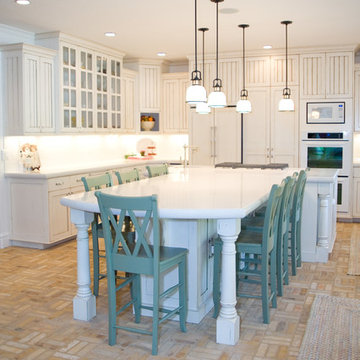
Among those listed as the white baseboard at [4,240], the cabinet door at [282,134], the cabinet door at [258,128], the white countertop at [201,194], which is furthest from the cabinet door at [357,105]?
the white baseboard at [4,240]

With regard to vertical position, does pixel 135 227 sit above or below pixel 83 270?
above

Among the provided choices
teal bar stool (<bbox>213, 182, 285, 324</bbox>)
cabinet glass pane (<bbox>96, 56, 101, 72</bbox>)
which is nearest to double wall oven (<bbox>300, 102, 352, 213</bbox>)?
cabinet glass pane (<bbox>96, 56, 101, 72</bbox>)

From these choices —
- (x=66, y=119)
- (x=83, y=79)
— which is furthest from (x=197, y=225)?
(x=83, y=79)

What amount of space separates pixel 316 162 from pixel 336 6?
2.78m

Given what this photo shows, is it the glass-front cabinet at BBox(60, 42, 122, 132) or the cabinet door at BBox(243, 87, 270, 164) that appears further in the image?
the cabinet door at BBox(243, 87, 270, 164)

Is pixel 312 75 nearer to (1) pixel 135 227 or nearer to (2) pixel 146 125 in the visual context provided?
(2) pixel 146 125

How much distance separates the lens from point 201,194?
346cm

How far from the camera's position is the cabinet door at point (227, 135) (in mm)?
7473

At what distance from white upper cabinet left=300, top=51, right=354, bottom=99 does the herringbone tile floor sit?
10.6 feet

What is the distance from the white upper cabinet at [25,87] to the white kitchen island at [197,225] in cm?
209

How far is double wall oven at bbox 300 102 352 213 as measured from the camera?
7.00m

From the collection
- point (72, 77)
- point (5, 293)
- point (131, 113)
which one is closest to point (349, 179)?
point (131, 113)

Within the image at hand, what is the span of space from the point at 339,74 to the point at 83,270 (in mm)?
5141

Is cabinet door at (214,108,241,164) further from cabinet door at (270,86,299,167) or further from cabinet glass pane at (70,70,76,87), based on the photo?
cabinet glass pane at (70,70,76,87)
